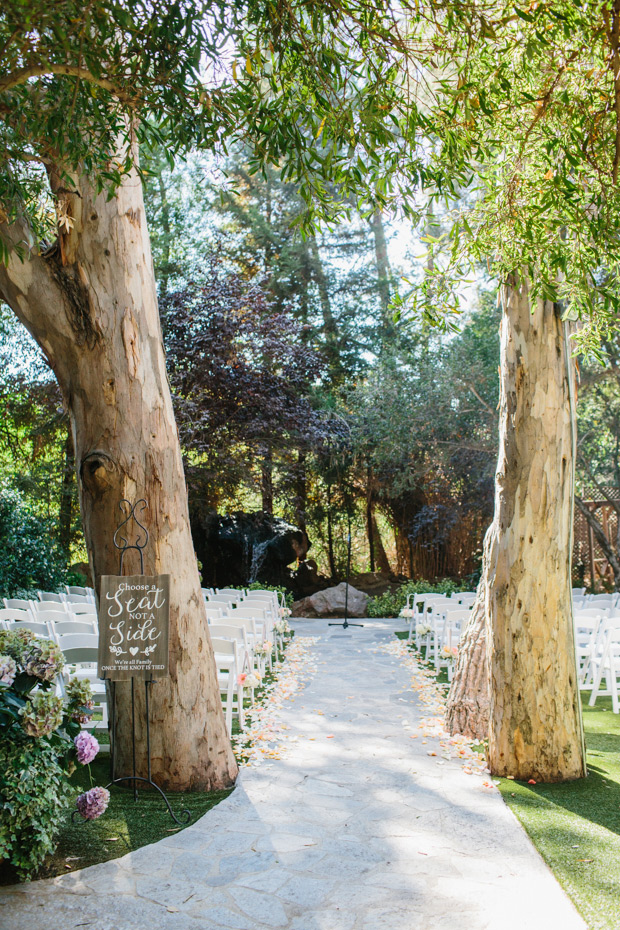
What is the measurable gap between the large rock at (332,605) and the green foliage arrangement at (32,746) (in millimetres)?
11916

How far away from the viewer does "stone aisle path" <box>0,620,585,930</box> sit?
9.65 ft

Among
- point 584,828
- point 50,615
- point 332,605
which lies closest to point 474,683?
point 584,828

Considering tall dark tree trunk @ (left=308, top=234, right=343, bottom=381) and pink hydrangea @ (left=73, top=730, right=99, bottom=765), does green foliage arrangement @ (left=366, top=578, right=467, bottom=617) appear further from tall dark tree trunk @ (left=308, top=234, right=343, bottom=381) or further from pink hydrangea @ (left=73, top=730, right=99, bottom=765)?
pink hydrangea @ (left=73, top=730, right=99, bottom=765)

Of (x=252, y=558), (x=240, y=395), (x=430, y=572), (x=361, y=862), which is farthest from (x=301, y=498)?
(x=361, y=862)

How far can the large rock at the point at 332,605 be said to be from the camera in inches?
600

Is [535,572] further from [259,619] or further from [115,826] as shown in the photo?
[259,619]

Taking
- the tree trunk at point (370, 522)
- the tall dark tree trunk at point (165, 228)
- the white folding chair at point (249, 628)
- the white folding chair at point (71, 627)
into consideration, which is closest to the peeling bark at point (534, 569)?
the white folding chair at point (249, 628)

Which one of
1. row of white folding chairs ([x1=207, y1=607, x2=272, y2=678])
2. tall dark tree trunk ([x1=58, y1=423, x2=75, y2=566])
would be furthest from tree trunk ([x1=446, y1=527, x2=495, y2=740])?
tall dark tree trunk ([x1=58, y1=423, x2=75, y2=566])

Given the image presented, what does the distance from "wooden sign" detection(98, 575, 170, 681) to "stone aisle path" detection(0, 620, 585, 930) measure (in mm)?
A: 999

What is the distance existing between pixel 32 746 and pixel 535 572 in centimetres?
324

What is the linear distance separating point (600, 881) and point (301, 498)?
1573 centimetres

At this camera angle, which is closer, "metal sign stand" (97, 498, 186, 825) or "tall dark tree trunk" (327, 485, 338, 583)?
"metal sign stand" (97, 498, 186, 825)

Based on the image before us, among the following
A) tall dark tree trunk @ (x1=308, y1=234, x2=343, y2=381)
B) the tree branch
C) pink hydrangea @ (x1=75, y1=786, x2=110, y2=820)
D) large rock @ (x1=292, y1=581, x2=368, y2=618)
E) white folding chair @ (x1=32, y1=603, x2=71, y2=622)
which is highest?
tall dark tree trunk @ (x1=308, y1=234, x2=343, y2=381)

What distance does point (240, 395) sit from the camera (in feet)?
46.7
